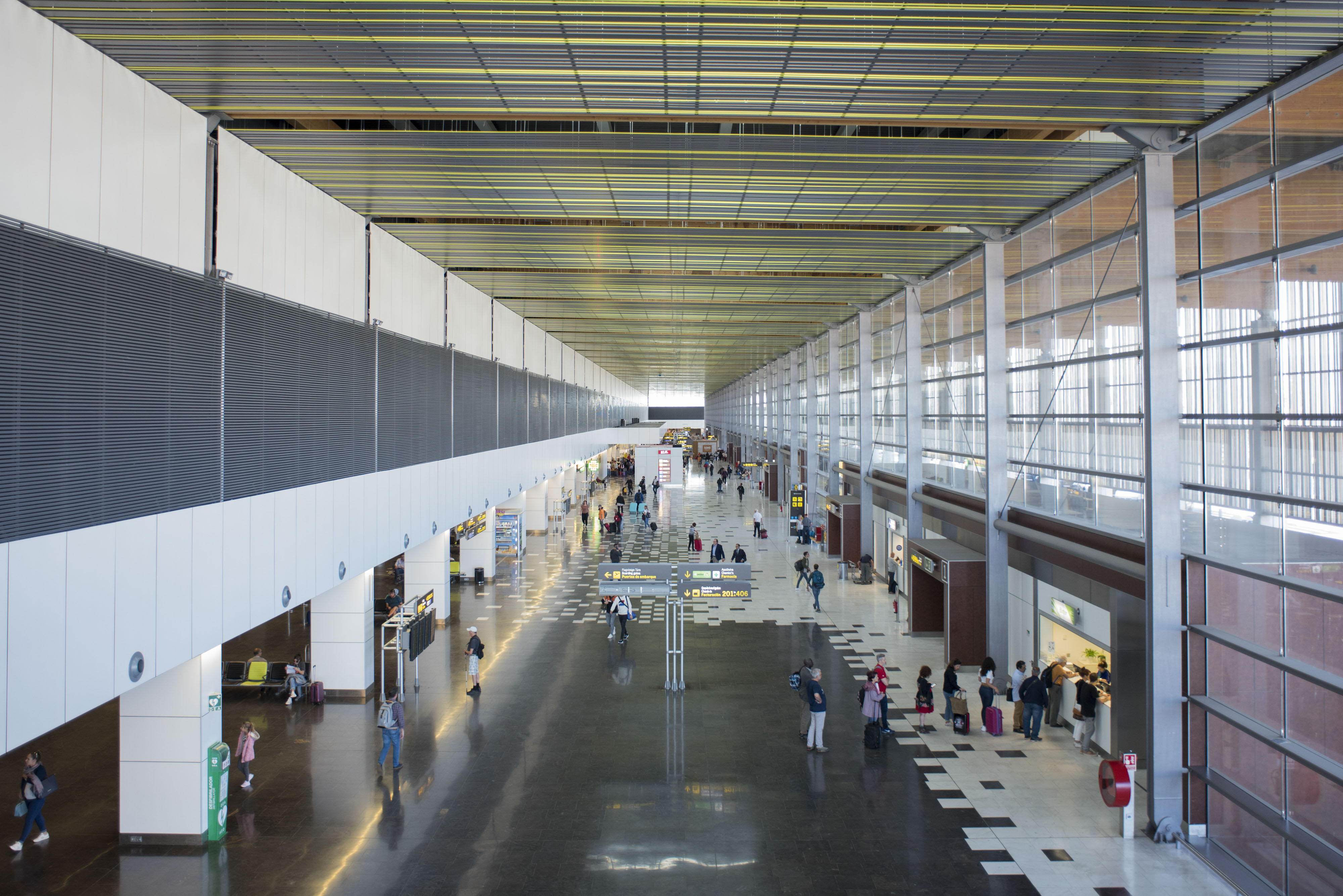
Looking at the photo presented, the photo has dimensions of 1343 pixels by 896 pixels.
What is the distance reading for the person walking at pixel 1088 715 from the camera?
12.0 metres

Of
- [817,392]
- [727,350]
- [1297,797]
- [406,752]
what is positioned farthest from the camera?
[727,350]

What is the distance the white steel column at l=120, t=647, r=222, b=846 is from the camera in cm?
918

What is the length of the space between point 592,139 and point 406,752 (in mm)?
9027

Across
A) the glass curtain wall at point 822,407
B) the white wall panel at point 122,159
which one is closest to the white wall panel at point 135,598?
the white wall panel at point 122,159

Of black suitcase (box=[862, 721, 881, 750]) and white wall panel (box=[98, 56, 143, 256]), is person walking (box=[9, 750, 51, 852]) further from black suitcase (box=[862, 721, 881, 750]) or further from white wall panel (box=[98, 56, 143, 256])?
black suitcase (box=[862, 721, 881, 750])

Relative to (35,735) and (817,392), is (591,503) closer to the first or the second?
(817,392)

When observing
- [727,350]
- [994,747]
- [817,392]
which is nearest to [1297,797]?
[994,747]

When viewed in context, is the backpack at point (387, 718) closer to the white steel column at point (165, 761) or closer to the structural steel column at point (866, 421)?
the white steel column at point (165, 761)

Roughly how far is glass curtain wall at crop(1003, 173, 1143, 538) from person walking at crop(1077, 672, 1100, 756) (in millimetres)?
2507

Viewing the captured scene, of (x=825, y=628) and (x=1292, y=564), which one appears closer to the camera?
(x=1292, y=564)

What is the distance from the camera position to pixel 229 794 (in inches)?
411

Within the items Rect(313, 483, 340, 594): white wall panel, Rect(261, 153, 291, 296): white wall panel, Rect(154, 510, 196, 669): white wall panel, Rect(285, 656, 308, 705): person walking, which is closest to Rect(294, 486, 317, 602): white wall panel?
Rect(313, 483, 340, 594): white wall panel

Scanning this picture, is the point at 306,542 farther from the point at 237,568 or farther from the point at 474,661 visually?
the point at 474,661

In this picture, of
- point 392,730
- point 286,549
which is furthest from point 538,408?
point 392,730
